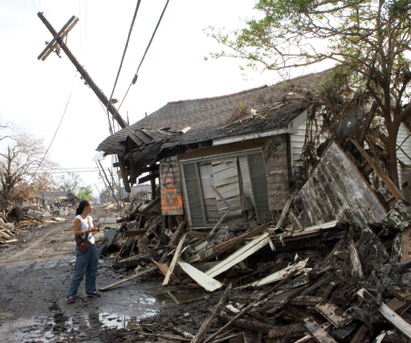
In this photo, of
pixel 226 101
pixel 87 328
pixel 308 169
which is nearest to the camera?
pixel 87 328

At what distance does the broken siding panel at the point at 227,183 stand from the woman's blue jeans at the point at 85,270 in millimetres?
4370

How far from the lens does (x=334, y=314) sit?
3961 mm

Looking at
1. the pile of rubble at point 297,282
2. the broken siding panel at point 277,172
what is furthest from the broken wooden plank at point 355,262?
the broken siding panel at point 277,172

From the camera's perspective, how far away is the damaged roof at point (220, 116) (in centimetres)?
927

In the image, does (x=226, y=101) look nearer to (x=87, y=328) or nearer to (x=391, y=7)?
(x=391, y=7)

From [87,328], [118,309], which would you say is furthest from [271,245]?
[87,328]

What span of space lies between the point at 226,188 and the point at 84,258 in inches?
185

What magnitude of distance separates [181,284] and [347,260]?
142 inches

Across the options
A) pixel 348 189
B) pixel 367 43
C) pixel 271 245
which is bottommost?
pixel 271 245

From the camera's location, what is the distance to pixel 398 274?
4.29 m

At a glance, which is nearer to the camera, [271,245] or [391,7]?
[391,7]

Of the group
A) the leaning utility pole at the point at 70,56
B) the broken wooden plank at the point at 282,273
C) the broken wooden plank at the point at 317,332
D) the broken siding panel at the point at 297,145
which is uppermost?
the leaning utility pole at the point at 70,56

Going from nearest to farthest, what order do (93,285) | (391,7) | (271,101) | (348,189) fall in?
(391,7), (348,189), (93,285), (271,101)

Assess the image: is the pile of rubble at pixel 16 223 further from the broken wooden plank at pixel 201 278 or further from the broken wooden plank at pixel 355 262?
the broken wooden plank at pixel 355 262
